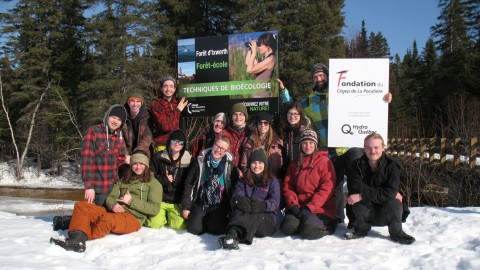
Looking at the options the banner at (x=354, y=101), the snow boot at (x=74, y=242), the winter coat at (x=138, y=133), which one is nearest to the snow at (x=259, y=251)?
the snow boot at (x=74, y=242)

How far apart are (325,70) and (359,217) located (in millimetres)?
2581

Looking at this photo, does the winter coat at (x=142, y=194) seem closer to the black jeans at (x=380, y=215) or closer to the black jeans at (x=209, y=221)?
the black jeans at (x=209, y=221)

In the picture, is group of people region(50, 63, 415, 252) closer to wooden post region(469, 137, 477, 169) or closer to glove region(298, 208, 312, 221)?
glove region(298, 208, 312, 221)

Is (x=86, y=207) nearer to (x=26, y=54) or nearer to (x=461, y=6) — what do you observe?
(x=26, y=54)

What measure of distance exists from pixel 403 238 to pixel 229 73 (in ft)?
16.8

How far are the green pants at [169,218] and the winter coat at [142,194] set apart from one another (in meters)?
0.18

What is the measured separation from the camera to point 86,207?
5.17 metres

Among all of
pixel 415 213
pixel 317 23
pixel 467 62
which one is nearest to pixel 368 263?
pixel 415 213

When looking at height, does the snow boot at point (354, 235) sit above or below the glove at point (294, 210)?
below

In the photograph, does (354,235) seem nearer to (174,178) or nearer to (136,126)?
(174,178)

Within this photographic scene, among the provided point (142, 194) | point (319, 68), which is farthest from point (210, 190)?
point (319, 68)

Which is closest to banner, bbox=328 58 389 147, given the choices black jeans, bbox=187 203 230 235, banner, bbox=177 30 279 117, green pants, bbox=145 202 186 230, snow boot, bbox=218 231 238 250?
banner, bbox=177 30 279 117

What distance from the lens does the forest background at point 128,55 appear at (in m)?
27.5

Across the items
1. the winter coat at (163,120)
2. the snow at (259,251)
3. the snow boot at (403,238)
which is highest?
the winter coat at (163,120)
